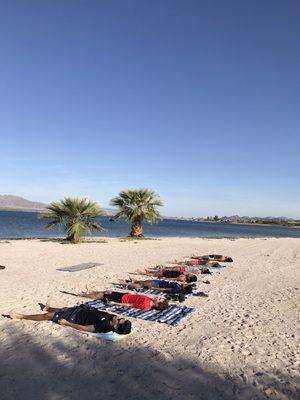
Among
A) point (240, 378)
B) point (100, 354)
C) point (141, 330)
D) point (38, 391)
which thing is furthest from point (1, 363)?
point (240, 378)

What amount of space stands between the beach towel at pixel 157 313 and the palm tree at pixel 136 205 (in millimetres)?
22100

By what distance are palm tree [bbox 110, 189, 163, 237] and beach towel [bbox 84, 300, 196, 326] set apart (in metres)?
22.1

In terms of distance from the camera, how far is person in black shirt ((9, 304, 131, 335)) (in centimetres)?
661

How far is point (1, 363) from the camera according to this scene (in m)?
5.34

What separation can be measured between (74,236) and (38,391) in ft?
64.8

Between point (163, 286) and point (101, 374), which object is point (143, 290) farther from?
point (101, 374)

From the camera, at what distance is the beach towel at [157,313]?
7643mm

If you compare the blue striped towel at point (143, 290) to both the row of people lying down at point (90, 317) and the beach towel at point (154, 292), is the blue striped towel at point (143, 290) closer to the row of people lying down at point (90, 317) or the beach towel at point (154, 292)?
the beach towel at point (154, 292)

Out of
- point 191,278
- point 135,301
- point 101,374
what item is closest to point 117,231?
point 191,278

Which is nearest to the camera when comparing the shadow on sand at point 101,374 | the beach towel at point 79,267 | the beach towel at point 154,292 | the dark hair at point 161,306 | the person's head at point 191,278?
the shadow on sand at point 101,374

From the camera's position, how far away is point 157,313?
8.09m

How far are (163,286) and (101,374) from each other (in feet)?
19.1

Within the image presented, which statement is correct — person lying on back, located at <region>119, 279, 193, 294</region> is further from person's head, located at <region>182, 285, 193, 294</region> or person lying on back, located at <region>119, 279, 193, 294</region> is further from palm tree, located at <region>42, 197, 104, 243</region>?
palm tree, located at <region>42, 197, 104, 243</region>

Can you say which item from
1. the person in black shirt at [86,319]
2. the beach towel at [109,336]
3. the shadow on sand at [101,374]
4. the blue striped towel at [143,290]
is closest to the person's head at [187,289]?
the blue striped towel at [143,290]
